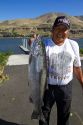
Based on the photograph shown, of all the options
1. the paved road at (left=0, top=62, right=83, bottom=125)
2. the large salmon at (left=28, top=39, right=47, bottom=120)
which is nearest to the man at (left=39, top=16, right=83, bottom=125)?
the large salmon at (left=28, top=39, right=47, bottom=120)

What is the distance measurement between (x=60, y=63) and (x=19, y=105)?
3.64 m

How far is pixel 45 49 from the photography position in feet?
14.9

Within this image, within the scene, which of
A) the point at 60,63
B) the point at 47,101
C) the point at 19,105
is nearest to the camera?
the point at 60,63

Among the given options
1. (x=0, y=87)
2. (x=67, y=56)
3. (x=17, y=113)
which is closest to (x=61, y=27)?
(x=67, y=56)

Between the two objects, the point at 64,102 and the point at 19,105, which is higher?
the point at 64,102

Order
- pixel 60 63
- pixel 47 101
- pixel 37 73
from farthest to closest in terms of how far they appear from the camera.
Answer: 1. pixel 47 101
2. pixel 60 63
3. pixel 37 73

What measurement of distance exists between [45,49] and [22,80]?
289 inches

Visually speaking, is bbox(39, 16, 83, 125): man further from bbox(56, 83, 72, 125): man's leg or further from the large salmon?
the large salmon

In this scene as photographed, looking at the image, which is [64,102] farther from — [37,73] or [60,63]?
[37,73]

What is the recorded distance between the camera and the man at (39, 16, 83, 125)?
4785 mm

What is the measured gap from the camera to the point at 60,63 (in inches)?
189

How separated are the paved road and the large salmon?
2.23 metres

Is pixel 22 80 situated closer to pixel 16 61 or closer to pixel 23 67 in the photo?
pixel 23 67

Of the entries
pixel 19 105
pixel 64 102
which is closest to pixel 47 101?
pixel 64 102
